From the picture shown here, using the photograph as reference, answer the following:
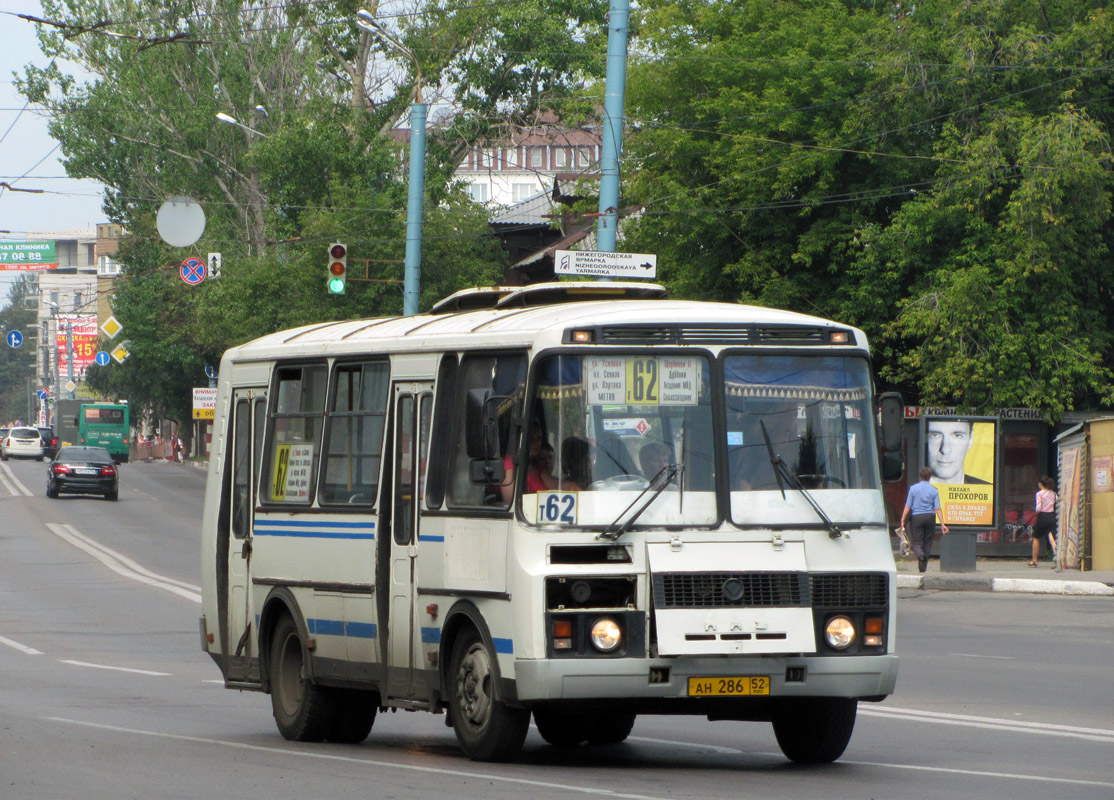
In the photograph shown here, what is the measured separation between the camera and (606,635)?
8.88m

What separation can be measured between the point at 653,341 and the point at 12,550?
28.2 m

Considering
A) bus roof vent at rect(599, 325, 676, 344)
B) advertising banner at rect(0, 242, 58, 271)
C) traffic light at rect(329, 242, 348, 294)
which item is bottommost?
bus roof vent at rect(599, 325, 676, 344)

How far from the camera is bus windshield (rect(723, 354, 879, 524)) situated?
9.27 meters

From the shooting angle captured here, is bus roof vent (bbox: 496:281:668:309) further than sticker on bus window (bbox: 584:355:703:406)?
Yes

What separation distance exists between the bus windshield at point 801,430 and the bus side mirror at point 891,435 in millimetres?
66

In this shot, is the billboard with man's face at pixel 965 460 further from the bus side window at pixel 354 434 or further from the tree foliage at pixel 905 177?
the bus side window at pixel 354 434

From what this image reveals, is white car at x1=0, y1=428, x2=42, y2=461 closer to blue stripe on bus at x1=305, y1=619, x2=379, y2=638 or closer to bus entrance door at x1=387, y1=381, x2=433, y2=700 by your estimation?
blue stripe on bus at x1=305, y1=619, x2=379, y2=638

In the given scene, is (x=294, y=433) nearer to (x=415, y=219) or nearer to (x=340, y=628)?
(x=340, y=628)

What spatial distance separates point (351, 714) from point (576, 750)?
5.37 feet

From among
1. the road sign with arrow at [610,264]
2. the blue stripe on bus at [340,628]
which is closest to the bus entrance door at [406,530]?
the blue stripe on bus at [340,628]

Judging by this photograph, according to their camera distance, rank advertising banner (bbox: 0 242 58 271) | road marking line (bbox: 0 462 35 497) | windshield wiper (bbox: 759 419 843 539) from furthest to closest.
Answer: advertising banner (bbox: 0 242 58 271), road marking line (bbox: 0 462 35 497), windshield wiper (bbox: 759 419 843 539)

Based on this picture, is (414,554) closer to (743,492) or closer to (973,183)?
(743,492)

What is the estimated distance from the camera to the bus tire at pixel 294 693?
37.0 feet

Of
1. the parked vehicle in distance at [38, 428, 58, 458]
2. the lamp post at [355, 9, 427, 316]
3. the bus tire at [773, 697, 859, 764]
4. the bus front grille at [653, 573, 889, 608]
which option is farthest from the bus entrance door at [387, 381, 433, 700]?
the parked vehicle in distance at [38, 428, 58, 458]
